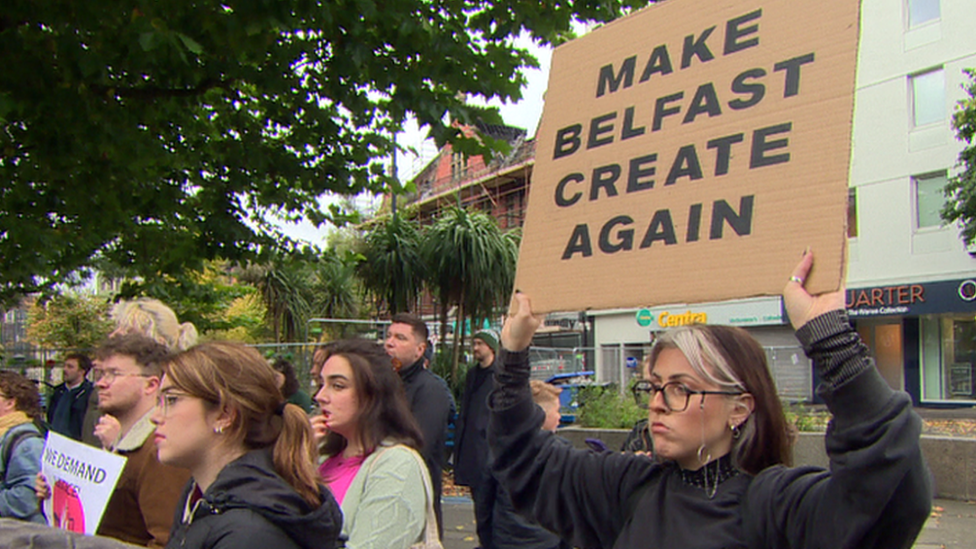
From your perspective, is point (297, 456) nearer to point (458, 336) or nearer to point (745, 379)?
point (745, 379)

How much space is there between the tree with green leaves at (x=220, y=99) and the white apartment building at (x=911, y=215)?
46.2ft

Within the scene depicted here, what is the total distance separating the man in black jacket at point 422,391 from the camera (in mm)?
4586

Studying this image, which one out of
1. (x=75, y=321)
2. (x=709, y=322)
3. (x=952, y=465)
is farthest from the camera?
(x=75, y=321)

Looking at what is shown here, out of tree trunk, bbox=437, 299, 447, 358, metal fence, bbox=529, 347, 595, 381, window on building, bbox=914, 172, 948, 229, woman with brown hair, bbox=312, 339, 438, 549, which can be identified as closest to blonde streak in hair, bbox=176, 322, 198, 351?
woman with brown hair, bbox=312, 339, 438, 549

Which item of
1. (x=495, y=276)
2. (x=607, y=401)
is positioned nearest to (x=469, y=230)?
(x=495, y=276)

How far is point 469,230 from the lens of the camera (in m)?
12.0

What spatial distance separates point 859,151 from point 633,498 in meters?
24.2

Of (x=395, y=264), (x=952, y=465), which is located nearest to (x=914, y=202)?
(x=952, y=465)

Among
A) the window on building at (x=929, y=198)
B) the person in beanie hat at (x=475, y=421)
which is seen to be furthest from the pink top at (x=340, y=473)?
the window on building at (x=929, y=198)

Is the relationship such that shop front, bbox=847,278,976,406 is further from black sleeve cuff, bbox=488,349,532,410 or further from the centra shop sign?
black sleeve cuff, bbox=488,349,532,410

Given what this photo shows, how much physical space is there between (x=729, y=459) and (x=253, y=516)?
1.17 m

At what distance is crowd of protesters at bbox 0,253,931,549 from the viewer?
149 centimetres

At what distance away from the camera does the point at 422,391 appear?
4859 millimetres

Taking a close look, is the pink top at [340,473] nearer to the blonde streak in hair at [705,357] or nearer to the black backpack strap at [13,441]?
the blonde streak in hair at [705,357]
